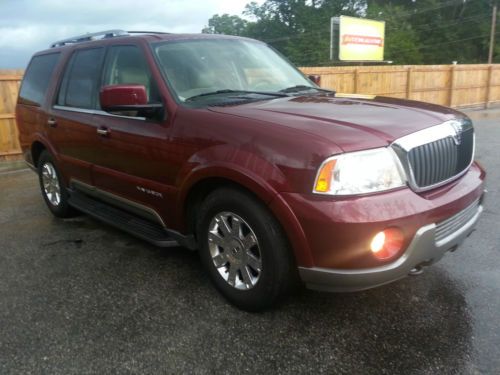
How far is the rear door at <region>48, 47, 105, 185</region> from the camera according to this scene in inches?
167

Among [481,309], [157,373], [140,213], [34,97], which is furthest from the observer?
[34,97]

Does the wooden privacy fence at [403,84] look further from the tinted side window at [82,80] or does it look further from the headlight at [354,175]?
the headlight at [354,175]

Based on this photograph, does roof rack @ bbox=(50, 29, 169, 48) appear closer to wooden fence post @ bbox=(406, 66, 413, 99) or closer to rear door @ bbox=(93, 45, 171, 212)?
rear door @ bbox=(93, 45, 171, 212)

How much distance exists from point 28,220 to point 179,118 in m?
3.09

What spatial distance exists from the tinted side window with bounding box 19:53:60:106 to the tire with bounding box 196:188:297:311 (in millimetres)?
2973

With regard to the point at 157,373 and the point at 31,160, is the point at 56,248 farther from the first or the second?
the point at 157,373

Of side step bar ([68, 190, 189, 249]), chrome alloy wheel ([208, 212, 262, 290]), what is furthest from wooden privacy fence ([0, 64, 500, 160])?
chrome alloy wheel ([208, 212, 262, 290])

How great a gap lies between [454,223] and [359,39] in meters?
22.3

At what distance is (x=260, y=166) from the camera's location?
8.96 feet

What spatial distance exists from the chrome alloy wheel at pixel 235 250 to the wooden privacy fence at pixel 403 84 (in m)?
7.30

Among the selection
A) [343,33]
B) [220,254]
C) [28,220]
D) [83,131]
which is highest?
[343,33]

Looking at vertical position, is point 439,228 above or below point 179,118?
below

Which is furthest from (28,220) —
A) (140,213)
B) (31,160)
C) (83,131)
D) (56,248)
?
(140,213)

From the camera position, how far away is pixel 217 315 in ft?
10.3
